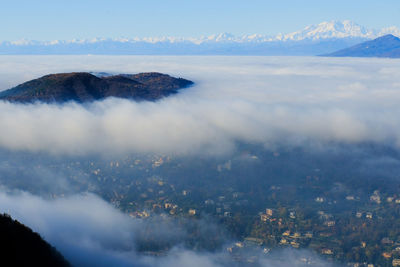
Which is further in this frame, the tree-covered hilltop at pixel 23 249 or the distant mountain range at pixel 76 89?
the distant mountain range at pixel 76 89

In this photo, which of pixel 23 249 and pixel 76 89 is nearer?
pixel 23 249

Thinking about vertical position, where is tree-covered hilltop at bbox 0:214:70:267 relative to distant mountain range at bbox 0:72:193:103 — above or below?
below

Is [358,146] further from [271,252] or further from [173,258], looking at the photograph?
[173,258]

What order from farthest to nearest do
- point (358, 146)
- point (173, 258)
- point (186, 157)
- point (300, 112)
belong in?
point (300, 112) < point (358, 146) < point (186, 157) < point (173, 258)

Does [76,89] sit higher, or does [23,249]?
[76,89]

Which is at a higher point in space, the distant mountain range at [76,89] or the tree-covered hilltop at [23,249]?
the distant mountain range at [76,89]

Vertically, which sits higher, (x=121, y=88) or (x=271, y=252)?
(x=121, y=88)

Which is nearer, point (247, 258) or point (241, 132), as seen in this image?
point (247, 258)

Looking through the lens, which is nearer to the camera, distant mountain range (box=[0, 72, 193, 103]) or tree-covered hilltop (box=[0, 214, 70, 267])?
tree-covered hilltop (box=[0, 214, 70, 267])

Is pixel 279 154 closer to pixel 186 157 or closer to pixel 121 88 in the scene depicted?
pixel 186 157

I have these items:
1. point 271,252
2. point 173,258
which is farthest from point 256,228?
point 173,258

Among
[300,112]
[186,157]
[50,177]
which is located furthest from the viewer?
[300,112]
